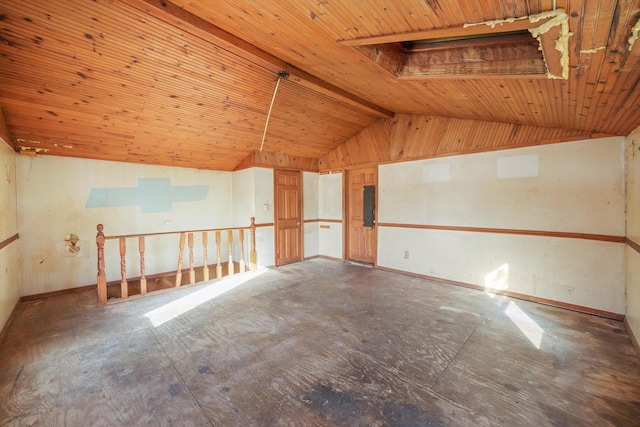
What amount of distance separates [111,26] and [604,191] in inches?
220

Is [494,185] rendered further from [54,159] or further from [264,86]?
[54,159]

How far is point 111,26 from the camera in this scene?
2.34 meters

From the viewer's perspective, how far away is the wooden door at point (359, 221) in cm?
566

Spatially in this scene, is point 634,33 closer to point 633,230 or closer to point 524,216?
point 633,230

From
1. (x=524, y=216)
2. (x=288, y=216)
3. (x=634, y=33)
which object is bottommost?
(x=288, y=216)

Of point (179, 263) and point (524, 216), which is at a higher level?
point (524, 216)

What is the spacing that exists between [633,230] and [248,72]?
473 centimetres

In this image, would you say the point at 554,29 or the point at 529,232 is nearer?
the point at 554,29

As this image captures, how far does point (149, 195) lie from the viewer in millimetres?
4996

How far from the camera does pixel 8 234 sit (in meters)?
3.25

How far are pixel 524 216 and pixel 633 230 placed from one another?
3.45 ft

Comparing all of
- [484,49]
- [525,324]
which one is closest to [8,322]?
[484,49]

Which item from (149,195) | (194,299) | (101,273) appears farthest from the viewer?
(149,195)

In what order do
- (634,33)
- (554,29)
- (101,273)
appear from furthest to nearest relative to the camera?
(101,273) → (554,29) → (634,33)
